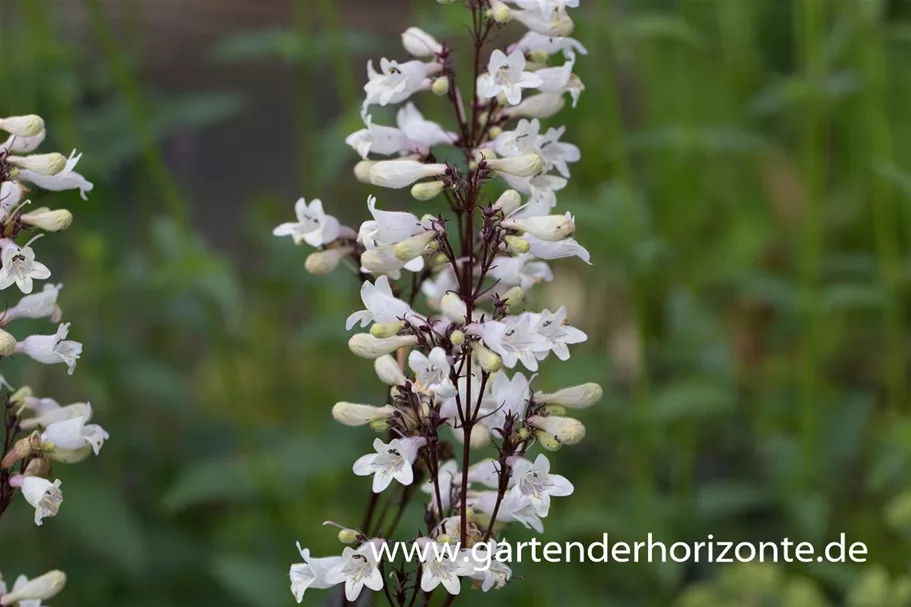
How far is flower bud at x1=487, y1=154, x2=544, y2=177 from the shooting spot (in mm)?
1501

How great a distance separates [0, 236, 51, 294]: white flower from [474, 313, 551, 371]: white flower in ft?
1.85

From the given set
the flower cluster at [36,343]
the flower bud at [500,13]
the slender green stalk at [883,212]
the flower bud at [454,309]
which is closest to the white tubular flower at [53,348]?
the flower cluster at [36,343]

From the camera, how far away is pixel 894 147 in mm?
4246

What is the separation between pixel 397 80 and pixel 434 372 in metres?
0.46

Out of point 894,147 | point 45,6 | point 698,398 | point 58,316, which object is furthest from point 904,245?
point 58,316

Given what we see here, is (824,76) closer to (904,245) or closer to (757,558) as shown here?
(757,558)

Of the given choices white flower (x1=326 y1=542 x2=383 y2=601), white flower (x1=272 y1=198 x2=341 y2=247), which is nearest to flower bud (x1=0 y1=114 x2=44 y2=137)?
white flower (x1=272 y1=198 x2=341 y2=247)

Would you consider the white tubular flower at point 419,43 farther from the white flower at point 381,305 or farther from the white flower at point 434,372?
the white flower at point 434,372

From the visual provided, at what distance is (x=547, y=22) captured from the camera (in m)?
1.63

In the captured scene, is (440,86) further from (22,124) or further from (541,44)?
(22,124)

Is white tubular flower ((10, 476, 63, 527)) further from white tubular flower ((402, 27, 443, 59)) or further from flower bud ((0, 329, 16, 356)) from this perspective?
white tubular flower ((402, 27, 443, 59))

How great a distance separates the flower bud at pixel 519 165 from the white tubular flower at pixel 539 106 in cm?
22

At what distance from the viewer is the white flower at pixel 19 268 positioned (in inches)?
56.7

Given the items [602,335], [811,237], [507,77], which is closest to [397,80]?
[507,77]
